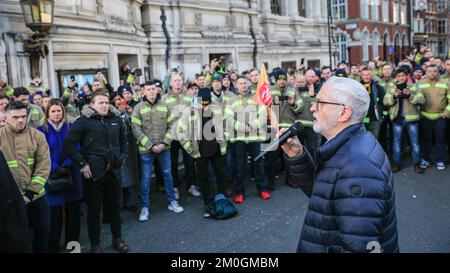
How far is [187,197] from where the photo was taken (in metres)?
7.22

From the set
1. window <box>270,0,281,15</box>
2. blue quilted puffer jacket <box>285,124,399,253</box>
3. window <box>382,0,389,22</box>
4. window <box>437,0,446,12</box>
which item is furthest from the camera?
window <box>437,0,446,12</box>

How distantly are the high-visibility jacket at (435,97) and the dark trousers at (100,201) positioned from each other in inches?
252

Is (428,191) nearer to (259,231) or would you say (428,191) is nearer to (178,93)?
(259,231)

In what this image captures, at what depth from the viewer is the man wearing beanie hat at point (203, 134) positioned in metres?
6.47

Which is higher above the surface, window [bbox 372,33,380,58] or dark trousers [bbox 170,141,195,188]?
window [bbox 372,33,380,58]

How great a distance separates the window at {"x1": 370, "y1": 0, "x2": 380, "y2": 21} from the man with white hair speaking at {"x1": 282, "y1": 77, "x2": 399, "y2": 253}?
49.0m

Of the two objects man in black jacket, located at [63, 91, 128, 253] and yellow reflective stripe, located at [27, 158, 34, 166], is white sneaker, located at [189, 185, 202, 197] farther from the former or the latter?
yellow reflective stripe, located at [27, 158, 34, 166]

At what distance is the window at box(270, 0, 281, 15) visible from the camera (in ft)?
74.1

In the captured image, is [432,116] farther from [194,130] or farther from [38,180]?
[38,180]

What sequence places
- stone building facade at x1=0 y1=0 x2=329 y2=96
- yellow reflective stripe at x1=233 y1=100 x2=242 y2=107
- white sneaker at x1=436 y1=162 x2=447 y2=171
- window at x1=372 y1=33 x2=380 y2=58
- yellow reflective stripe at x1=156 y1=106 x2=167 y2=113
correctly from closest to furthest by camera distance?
1. yellow reflective stripe at x1=156 y1=106 x2=167 y2=113
2. yellow reflective stripe at x1=233 y1=100 x2=242 y2=107
3. white sneaker at x1=436 y1=162 x2=447 y2=171
4. stone building facade at x1=0 y1=0 x2=329 y2=96
5. window at x1=372 y1=33 x2=380 y2=58

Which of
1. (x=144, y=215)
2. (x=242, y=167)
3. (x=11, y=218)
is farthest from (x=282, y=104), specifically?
(x=11, y=218)

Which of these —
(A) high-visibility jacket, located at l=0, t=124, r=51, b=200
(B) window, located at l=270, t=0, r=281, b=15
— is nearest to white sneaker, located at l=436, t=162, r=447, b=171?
(A) high-visibility jacket, located at l=0, t=124, r=51, b=200

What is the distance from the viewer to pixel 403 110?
8.47 meters
